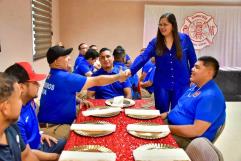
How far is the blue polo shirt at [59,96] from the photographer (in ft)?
7.68

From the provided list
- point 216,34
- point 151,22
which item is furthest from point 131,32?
point 216,34

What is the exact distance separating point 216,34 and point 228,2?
799mm

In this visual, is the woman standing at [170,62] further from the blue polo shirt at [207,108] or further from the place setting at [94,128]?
the place setting at [94,128]

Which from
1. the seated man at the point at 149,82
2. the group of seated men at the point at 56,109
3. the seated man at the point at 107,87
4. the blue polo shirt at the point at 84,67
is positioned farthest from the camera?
the blue polo shirt at the point at 84,67

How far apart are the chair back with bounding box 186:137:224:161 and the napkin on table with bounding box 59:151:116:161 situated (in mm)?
421

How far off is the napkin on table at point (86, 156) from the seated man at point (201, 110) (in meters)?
0.79

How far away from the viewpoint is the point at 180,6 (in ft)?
23.1

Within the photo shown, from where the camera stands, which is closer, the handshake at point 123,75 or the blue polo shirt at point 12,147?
the blue polo shirt at point 12,147

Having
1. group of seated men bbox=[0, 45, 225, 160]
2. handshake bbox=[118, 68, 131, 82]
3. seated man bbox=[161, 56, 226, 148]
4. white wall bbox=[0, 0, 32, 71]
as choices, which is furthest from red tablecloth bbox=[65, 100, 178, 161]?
white wall bbox=[0, 0, 32, 71]

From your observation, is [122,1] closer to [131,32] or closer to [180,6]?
[131,32]

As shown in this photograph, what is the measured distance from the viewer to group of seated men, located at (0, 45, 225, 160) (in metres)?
1.23

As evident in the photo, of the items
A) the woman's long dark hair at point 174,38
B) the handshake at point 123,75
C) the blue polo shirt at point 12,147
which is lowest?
the blue polo shirt at point 12,147

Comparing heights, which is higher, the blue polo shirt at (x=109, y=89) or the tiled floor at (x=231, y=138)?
the blue polo shirt at (x=109, y=89)

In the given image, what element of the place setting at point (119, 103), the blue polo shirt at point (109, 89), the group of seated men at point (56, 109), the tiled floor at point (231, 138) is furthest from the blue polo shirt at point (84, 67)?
the tiled floor at point (231, 138)
